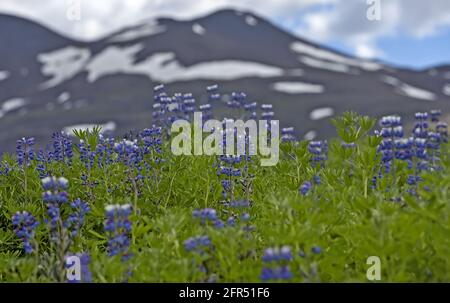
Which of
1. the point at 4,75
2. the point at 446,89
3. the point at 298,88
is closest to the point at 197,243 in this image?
the point at 298,88

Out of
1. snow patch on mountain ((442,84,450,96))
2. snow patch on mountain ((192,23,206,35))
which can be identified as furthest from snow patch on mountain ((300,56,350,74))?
snow patch on mountain ((192,23,206,35))

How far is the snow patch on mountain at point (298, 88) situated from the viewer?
63844 millimetres

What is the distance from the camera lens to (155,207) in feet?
18.6

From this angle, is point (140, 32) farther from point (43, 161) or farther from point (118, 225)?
point (118, 225)

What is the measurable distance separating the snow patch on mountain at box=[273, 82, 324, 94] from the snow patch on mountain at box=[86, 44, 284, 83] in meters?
3.94

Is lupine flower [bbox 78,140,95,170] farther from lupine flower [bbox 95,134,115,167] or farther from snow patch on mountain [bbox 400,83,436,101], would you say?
snow patch on mountain [bbox 400,83,436,101]

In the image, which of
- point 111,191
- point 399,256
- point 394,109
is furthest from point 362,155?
point 394,109

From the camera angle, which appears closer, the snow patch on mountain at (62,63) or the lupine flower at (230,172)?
the lupine flower at (230,172)

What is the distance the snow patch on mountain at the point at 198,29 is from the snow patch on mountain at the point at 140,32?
464 cm

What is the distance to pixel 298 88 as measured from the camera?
2566 inches

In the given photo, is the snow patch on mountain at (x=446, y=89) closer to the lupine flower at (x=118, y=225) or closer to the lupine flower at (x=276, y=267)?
the lupine flower at (x=118, y=225)

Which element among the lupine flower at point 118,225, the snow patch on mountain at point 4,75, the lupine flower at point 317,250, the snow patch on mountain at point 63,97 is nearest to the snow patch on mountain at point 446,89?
the snow patch on mountain at point 63,97
